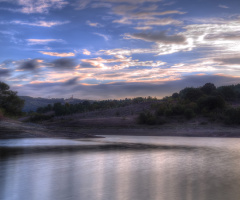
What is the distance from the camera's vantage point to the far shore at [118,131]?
30.5 meters

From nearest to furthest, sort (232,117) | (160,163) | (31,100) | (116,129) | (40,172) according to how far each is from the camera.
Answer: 1. (40,172)
2. (160,163)
3. (232,117)
4. (116,129)
5. (31,100)

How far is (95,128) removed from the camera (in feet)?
164

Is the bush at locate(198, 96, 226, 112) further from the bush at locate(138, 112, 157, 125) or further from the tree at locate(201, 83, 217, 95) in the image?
the tree at locate(201, 83, 217, 95)

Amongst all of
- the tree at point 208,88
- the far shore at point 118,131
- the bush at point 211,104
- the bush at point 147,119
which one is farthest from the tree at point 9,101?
the tree at point 208,88

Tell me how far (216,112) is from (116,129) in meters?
17.0

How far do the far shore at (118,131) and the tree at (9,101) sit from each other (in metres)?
10.3

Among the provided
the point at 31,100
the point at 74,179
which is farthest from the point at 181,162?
the point at 31,100

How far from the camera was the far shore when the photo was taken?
30531mm

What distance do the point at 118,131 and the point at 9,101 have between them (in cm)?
2026

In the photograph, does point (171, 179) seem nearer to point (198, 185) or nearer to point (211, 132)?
point (198, 185)

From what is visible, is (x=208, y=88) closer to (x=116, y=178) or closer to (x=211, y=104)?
(x=211, y=104)

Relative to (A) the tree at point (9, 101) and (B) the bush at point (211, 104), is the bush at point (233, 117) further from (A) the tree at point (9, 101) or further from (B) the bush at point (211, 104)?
(A) the tree at point (9, 101)

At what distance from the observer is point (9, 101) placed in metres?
52.6

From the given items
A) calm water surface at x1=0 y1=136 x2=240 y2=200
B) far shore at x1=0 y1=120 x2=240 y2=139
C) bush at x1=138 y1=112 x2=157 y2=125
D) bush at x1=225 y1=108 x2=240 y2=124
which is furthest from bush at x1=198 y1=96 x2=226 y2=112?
calm water surface at x1=0 y1=136 x2=240 y2=200
